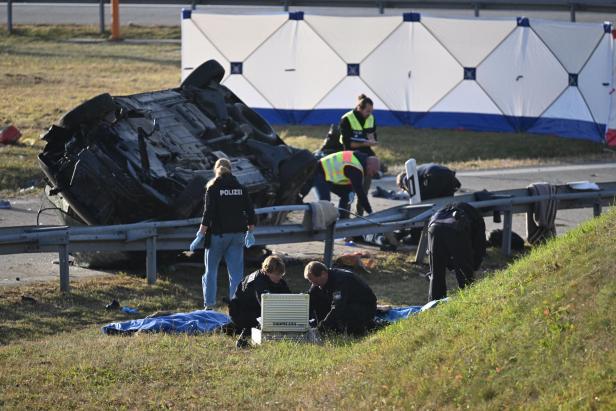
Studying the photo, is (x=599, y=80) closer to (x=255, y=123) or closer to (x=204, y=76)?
(x=255, y=123)

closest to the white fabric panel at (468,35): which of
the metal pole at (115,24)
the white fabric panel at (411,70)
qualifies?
the white fabric panel at (411,70)

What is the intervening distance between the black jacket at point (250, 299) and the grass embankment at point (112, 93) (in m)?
10.3

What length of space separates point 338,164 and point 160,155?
2.88m

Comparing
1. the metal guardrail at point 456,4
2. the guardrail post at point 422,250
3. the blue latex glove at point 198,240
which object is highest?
the metal guardrail at point 456,4

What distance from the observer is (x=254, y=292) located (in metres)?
12.1

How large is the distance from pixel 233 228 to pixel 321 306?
180 cm

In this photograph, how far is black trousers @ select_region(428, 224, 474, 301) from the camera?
1334 cm

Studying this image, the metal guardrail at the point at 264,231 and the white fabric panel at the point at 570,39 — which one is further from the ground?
the white fabric panel at the point at 570,39

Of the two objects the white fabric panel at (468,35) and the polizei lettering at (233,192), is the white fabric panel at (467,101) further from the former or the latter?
→ the polizei lettering at (233,192)

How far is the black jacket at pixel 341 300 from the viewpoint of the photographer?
12023mm

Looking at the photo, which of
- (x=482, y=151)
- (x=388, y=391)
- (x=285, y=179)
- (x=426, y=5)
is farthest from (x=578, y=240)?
(x=426, y=5)

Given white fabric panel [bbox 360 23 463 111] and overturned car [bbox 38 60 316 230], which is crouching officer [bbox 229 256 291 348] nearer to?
overturned car [bbox 38 60 316 230]

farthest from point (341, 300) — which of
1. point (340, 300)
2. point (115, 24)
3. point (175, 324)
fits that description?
point (115, 24)

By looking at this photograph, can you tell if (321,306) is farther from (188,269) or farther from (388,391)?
(188,269)
